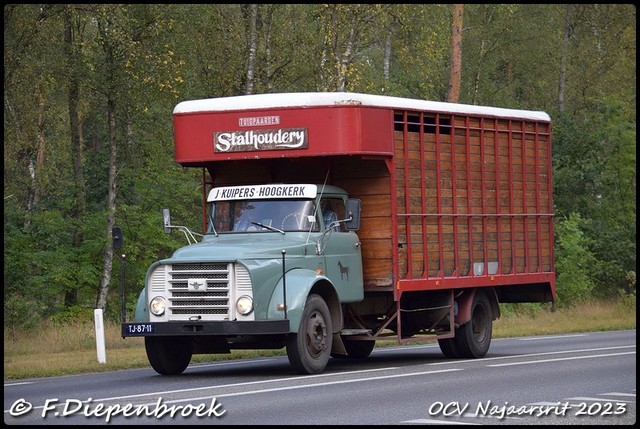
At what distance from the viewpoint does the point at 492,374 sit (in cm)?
1822

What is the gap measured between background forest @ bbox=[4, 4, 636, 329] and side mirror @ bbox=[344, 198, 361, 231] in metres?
12.9

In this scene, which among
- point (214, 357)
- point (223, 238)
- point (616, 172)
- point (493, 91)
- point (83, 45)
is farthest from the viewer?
point (493, 91)

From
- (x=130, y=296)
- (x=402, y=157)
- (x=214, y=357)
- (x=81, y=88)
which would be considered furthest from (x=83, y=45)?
(x=402, y=157)

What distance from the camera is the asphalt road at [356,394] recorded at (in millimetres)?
13352

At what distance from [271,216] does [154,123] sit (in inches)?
828

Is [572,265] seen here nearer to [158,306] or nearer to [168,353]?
[168,353]

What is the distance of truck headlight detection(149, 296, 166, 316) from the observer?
18219mm

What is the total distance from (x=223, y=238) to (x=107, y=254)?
16.3 meters

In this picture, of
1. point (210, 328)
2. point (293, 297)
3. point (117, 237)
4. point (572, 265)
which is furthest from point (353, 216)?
point (572, 265)

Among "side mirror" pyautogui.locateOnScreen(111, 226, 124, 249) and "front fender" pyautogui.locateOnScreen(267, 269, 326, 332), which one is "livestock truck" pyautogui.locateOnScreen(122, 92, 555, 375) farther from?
"side mirror" pyautogui.locateOnScreen(111, 226, 124, 249)

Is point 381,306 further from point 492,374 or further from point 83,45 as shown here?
point 83,45

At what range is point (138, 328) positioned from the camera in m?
18.1

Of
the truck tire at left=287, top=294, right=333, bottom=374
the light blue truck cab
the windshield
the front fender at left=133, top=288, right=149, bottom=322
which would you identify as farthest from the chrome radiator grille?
the windshield

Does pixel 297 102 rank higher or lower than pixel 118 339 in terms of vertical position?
higher
